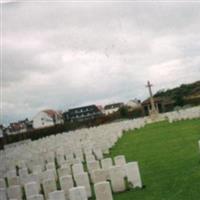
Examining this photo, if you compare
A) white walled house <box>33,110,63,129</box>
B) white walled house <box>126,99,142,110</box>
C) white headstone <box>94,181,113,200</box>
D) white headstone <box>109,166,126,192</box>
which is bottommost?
white headstone <box>94,181,113,200</box>

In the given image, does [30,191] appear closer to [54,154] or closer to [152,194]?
[152,194]

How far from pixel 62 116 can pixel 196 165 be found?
93199 mm

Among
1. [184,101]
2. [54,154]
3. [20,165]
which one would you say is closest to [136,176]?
[20,165]

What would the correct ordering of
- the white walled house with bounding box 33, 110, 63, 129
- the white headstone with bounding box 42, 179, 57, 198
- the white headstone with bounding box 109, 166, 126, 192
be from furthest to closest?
the white walled house with bounding box 33, 110, 63, 129 → the white headstone with bounding box 42, 179, 57, 198 → the white headstone with bounding box 109, 166, 126, 192

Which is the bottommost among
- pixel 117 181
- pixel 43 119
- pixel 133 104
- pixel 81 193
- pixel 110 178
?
pixel 81 193

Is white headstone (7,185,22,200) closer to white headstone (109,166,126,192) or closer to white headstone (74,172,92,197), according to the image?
white headstone (74,172,92,197)

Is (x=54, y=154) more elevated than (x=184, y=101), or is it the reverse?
(x=184, y=101)

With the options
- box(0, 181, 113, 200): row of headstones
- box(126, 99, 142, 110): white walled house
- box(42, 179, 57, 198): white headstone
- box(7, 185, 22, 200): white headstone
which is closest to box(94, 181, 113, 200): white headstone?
box(0, 181, 113, 200): row of headstones

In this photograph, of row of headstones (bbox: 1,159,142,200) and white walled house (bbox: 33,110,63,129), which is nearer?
row of headstones (bbox: 1,159,142,200)

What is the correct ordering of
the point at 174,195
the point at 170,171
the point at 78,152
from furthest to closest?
the point at 78,152 → the point at 170,171 → the point at 174,195

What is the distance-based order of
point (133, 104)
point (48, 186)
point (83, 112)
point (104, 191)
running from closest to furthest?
point (104, 191)
point (48, 186)
point (133, 104)
point (83, 112)

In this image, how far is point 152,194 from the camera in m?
9.30

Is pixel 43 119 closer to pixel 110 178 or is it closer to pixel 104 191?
pixel 110 178

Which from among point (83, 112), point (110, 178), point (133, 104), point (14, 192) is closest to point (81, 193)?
point (110, 178)
